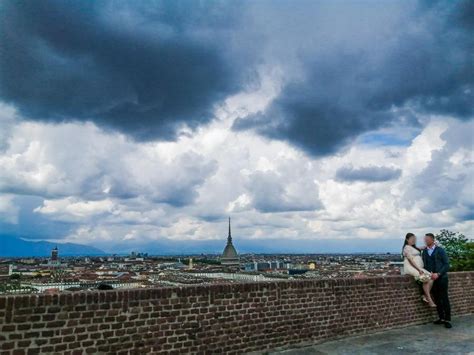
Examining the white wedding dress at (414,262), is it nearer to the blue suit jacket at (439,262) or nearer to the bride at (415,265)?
the bride at (415,265)

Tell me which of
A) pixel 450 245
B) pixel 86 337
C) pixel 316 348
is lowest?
pixel 316 348

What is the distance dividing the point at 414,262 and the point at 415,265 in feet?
0.23

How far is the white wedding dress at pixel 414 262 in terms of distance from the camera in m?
9.84

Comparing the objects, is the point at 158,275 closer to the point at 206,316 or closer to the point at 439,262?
the point at 439,262

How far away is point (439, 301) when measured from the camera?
33.2 ft

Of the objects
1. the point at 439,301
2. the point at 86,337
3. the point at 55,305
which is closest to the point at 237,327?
the point at 86,337

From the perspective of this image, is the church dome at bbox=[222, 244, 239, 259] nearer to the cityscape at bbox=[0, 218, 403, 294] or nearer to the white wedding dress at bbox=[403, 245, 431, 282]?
the cityscape at bbox=[0, 218, 403, 294]

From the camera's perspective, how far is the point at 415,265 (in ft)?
32.5

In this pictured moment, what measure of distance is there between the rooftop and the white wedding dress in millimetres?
1104

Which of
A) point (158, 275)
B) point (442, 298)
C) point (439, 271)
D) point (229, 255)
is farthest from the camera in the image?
point (229, 255)

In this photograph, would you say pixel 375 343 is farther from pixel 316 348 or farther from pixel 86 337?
pixel 86 337

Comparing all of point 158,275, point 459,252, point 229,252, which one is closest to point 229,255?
point 229,252

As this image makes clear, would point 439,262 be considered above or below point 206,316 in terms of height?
above

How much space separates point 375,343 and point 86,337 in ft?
17.2
